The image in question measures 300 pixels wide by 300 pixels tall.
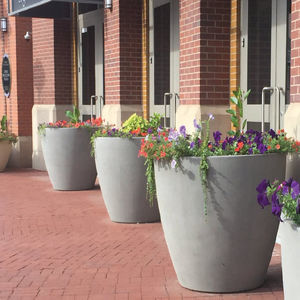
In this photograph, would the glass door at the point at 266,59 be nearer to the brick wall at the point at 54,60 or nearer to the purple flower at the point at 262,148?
the purple flower at the point at 262,148

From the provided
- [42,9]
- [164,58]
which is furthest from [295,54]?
[42,9]

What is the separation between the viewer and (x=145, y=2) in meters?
10.3

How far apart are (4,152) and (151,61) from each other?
464cm

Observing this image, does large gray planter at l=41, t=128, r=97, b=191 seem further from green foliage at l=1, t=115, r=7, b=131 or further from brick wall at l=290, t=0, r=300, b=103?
brick wall at l=290, t=0, r=300, b=103

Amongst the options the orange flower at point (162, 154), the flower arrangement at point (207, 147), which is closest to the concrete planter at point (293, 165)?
the flower arrangement at point (207, 147)

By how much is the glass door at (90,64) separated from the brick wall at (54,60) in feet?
1.16

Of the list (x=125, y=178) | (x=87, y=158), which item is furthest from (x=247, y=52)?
(x=87, y=158)

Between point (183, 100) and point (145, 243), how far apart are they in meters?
2.48

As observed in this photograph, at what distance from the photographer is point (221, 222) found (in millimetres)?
4637

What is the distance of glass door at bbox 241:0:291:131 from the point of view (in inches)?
281

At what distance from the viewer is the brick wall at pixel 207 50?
7891 mm

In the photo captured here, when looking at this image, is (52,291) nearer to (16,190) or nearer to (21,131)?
(16,190)

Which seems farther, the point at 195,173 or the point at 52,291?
the point at 52,291

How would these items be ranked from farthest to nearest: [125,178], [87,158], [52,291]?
1. [87,158]
2. [125,178]
3. [52,291]
